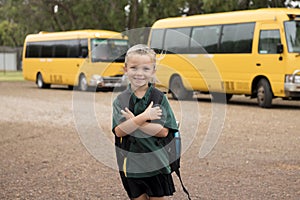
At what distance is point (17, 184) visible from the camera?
26.5ft

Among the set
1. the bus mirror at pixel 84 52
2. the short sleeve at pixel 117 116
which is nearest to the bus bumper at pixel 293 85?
the bus mirror at pixel 84 52

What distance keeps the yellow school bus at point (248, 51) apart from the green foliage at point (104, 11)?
7694 mm

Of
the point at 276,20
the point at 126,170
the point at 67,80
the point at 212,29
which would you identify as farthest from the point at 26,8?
the point at 126,170

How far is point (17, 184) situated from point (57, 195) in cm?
87

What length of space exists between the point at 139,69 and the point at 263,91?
51.1 feet

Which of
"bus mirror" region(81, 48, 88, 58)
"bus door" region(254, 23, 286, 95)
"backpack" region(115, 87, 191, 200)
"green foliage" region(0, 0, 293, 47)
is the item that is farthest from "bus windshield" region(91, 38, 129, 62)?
"green foliage" region(0, 0, 293, 47)

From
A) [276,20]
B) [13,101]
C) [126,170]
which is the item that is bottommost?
[13,101]

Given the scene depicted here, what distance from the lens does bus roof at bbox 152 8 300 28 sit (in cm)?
1975

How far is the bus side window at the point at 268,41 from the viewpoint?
19.6m

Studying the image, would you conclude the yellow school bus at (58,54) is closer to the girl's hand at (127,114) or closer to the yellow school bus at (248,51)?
the yellow school bus at (248,51)

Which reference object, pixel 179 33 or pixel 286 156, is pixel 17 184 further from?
pixel 179 33

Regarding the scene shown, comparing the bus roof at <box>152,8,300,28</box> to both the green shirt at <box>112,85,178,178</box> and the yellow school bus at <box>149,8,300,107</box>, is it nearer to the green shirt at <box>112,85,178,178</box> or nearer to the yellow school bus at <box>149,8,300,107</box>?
the yellow school bus at <box>149,8,300,107</box>

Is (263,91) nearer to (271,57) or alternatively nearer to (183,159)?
(271,57)

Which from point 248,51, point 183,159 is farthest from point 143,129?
point 248,51
